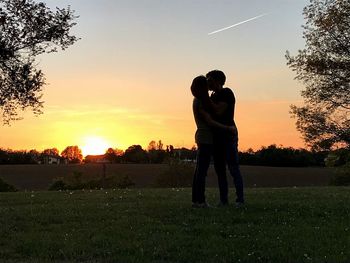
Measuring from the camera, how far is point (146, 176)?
141 ft

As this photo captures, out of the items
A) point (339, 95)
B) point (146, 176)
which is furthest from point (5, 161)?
point (339, 95)

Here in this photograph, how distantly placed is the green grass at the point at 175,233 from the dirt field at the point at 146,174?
28.7 metres

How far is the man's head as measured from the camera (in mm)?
9352

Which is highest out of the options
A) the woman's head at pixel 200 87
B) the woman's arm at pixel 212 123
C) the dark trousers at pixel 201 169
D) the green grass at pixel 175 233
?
the woman's head at pixel 200 87

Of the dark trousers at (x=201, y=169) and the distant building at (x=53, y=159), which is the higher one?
the distant building at (x=53, y=159)

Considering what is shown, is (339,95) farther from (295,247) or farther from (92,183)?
(295,247)

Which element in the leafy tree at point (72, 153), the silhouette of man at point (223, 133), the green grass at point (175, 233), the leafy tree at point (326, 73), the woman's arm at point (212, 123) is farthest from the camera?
the leafy tree at point (72, 153)

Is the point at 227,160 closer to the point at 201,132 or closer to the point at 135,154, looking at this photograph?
the point at 201,132

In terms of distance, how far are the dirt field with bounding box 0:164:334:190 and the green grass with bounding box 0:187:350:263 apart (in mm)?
28723

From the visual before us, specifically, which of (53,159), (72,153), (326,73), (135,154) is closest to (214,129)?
(326,73)

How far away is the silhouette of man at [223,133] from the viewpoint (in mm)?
9203

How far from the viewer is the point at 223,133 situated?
9.17 meters

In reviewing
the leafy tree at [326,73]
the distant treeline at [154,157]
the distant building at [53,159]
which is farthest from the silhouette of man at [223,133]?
the distant building at [53,159]

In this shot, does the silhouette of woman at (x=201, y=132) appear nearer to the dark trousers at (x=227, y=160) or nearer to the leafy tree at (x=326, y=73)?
the dark trousers at (x=227, y=160)
